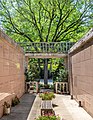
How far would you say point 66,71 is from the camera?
41.2 ft

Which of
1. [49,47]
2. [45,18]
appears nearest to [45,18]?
[45,18]

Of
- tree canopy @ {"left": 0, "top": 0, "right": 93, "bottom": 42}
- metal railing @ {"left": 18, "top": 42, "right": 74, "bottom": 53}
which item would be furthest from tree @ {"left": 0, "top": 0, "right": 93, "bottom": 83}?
metal railing @ {"left": 18, "top": 42, "right": 74, "bottom": 53}

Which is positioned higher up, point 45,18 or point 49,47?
point 45,18

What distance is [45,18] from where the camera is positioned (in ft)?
62.5

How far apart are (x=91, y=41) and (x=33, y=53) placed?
772cm

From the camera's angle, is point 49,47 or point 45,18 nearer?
point 49,47

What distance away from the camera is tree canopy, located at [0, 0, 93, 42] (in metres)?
18.3

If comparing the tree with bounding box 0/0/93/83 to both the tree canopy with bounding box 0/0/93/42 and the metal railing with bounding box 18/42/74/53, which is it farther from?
the metal railing with bounding box 18/42/74/53

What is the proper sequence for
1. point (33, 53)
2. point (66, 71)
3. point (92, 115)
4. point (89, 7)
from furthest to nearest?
point (89, 7)
point (33, 53)
point (66, 71)
point (92, 115)

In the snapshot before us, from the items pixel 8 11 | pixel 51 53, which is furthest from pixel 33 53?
pixel 8 11

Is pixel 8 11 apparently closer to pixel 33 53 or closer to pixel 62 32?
pixel 62 32

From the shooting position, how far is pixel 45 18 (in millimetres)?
19047

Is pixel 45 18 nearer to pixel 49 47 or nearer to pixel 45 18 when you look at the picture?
pixel 45 18

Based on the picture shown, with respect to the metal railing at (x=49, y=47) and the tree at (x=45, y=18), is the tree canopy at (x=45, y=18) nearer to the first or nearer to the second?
the tree at (x=45, y=18)
